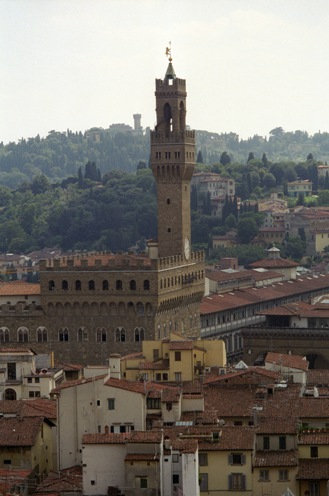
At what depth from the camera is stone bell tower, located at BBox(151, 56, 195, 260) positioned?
92.5 meters

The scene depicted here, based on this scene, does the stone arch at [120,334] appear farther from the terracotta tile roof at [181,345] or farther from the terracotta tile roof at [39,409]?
the terracotta tile roof at [39,409]

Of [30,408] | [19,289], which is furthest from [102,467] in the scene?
[19,289]

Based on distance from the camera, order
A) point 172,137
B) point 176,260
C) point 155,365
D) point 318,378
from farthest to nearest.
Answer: point 172,137
point 176,260
point 155,365
point 318,378

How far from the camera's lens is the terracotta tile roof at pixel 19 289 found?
8941 cm

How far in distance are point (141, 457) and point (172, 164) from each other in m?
47.0

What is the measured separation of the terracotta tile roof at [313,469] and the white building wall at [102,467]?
13.9 feet

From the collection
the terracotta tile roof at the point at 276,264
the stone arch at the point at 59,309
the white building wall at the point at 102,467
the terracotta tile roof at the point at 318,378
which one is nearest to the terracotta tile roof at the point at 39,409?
the white building wall at the point at 102,467

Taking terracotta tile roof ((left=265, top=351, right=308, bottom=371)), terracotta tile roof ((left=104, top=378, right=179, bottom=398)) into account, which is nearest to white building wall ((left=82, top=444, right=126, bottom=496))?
terracotta tile roof ((left=104, top=378, right=179, bottom=398))

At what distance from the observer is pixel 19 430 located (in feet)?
176

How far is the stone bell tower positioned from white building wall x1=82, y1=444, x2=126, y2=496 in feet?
145

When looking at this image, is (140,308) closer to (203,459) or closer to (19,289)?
(19,289)

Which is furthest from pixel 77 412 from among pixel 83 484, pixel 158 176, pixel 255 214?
pixel 255 214

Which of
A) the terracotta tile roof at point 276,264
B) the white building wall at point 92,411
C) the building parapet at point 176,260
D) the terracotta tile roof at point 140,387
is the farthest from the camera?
the terracotta tile roof at point 276,264

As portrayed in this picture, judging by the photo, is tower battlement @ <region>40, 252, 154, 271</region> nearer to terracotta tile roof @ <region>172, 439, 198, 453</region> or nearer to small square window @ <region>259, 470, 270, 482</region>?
small square window @ <region>259, 470, 270, 482</region>
